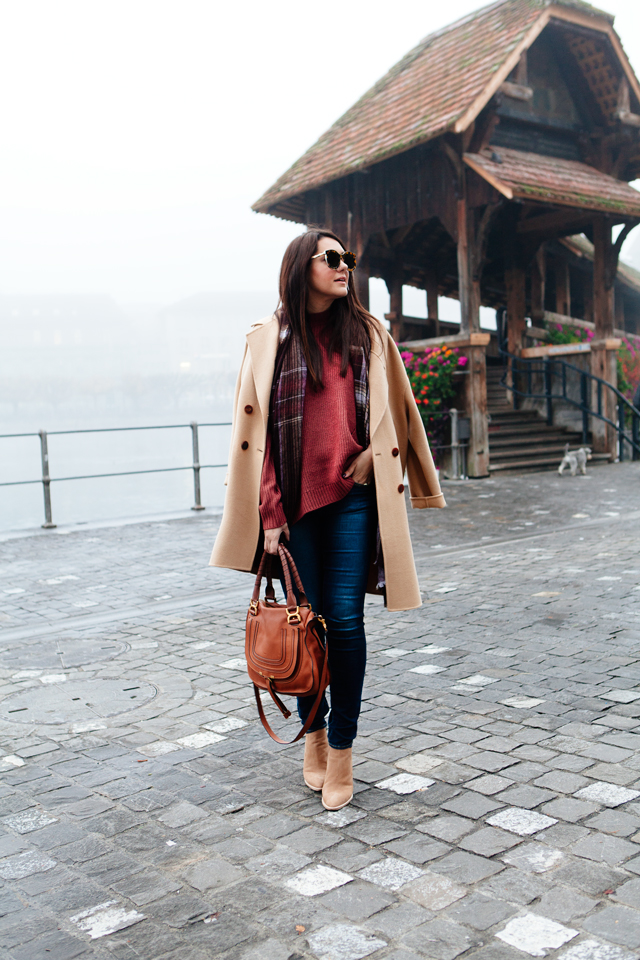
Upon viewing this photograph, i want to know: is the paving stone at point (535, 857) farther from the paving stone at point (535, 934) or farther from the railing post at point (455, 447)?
the railing post at point (455, 447)

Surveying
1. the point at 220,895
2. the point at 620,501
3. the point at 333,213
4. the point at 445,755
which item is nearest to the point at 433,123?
the point at 333,213

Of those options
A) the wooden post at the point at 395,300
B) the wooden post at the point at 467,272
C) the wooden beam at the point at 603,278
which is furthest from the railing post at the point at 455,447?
the wooden post at the point at 395,300

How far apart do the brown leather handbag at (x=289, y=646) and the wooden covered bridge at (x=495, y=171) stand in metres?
11.2

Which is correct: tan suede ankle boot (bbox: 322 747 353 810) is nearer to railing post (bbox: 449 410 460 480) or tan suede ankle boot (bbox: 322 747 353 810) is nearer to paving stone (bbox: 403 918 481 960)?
paving stone (bbox: 403 918 481 960)

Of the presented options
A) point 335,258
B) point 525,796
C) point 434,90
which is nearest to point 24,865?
point 525,796

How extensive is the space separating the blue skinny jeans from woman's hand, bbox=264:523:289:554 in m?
0.06

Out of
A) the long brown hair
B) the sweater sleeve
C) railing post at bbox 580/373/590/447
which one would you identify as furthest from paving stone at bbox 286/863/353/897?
railing post at bbox 580/373/590/447

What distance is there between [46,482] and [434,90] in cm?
913

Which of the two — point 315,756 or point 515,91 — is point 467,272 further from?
point 315,756

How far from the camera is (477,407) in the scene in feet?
44.9

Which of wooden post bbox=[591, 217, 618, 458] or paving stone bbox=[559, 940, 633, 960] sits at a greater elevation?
wooden post bbox=[591, 217, 618, 458]

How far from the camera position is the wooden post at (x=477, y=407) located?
13656 millimetres

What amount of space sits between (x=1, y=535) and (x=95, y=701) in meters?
6.29

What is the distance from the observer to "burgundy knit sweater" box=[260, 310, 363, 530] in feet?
9.01
